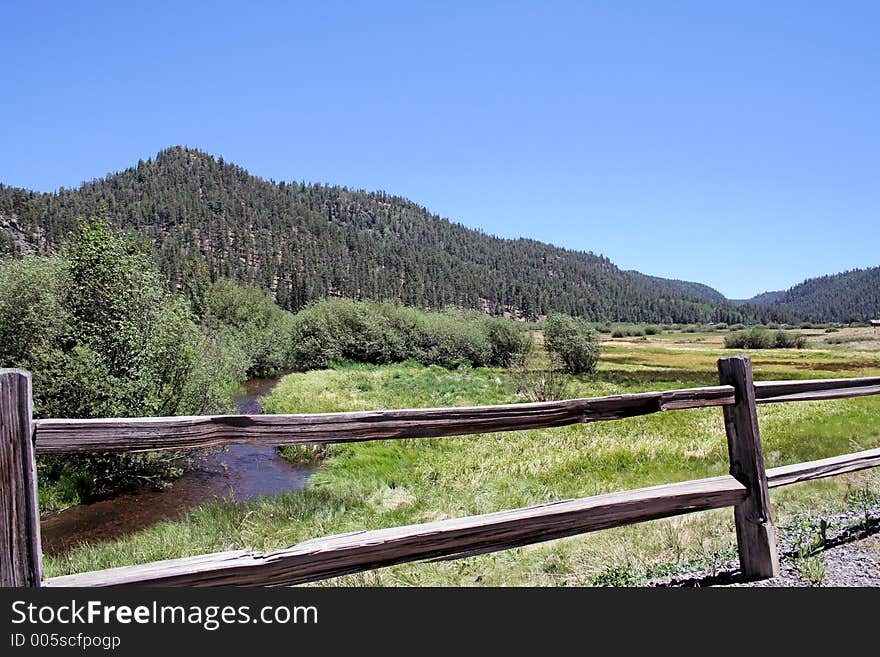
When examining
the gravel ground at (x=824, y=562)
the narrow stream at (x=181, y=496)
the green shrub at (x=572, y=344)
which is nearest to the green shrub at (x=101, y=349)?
the narrow stream at (x=181, y=496)

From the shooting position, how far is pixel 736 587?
3768mm

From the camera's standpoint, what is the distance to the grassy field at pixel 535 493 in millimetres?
5129

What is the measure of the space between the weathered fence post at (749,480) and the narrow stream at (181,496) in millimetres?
9852

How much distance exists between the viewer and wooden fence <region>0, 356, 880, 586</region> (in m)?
2.61

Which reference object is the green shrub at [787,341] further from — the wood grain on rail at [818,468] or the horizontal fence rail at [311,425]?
the horizontal fence rail at [311,425]

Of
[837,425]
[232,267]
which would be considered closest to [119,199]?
[232,267]

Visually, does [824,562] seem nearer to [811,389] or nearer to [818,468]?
[818,468]

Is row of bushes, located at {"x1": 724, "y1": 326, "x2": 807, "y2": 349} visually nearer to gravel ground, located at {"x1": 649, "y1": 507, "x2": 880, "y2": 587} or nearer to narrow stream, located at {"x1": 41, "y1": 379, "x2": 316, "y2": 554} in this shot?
narrow stream, located at {"x1": 41, "y1": 379, "x2": 316, "y2": 554}

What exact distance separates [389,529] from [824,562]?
3.61m

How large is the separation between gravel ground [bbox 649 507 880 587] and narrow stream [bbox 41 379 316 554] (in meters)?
9.72

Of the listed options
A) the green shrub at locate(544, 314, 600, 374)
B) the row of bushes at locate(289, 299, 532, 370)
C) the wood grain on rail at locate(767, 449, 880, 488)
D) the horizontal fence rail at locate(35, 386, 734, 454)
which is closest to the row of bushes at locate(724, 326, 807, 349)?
the row of bushes at locate(289, 299, 532, 370)

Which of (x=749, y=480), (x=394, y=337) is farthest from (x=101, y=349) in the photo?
(x=394, y=337)

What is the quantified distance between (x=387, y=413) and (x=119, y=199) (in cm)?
22567

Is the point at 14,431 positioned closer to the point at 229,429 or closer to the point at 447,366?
the point at 229,429
